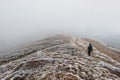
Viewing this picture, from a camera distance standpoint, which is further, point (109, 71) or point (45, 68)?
point (109, 71)

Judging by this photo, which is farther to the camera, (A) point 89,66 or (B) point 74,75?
(A) point 89,66

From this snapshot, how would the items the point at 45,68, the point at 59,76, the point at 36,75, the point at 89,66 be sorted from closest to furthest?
1. the point at 59,76
2. the point at 36,75
3. the point at 45,68
4. the point at 89,66

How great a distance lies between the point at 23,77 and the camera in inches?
2411

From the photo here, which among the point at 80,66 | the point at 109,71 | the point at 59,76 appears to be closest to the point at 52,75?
the point at 59,76

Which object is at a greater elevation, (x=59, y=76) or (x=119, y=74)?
(x=59, y=76)

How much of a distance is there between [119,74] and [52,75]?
902 inches

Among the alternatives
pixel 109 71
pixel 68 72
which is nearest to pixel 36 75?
pixel 68 72

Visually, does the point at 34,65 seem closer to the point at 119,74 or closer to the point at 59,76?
the point at 59,76

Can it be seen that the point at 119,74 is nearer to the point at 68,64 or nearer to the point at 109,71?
the point at 109,71

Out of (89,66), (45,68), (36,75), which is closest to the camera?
(36,75)

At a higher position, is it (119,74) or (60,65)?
(60,65)

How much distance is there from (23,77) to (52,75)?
28.3 ft

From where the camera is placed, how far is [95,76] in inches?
2382

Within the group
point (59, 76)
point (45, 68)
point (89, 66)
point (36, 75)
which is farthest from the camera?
point (89, 66)
